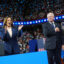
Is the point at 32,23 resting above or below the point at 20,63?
above

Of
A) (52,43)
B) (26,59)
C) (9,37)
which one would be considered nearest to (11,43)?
(9,37)

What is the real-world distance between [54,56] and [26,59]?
1.32 feet

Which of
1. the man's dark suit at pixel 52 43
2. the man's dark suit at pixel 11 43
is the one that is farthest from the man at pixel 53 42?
the man's dark suit at pixel 11 43

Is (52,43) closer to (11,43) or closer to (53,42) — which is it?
(53,42)

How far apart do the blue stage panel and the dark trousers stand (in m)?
0.06

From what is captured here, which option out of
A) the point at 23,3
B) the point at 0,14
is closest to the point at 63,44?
the point at 0,14

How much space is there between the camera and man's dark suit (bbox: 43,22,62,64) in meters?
2.12

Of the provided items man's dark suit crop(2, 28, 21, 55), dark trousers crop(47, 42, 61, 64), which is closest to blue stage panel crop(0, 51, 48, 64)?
dark trousers crop(47, 42, 61, 64)

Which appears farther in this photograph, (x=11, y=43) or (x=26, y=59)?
(x=11, y=43)

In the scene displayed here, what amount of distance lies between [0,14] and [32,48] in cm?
814

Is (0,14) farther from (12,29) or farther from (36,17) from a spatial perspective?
(12,29)

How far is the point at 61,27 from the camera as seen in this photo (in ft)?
7.15

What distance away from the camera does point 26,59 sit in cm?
205

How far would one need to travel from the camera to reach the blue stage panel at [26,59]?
196 cm
